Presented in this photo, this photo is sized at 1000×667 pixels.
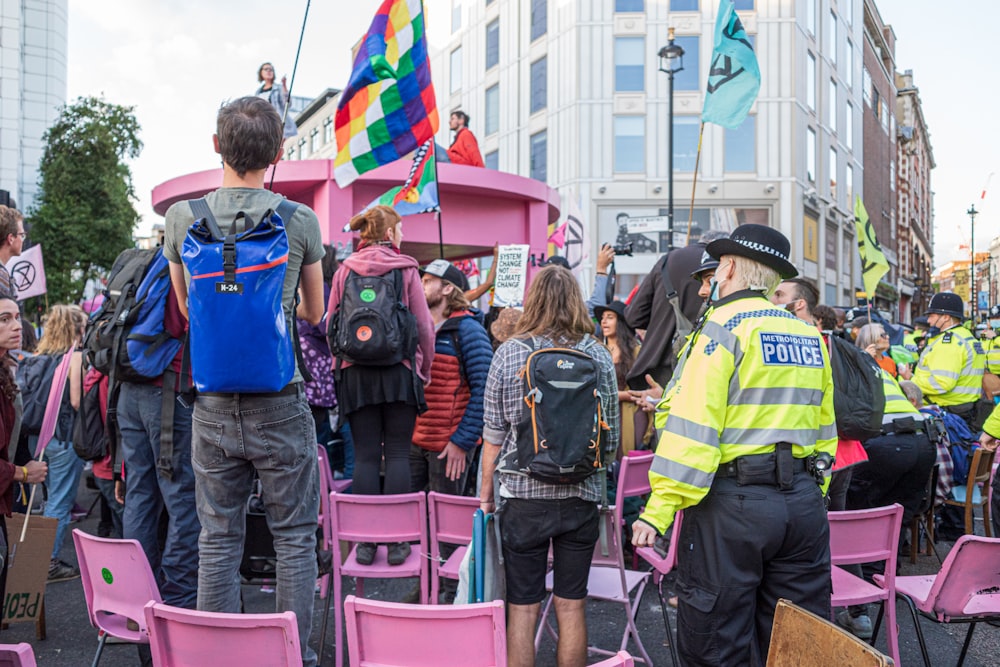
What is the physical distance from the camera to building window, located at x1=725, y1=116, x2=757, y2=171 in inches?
1134

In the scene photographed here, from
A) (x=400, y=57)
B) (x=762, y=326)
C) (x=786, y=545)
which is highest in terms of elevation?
(x=400, y=57)

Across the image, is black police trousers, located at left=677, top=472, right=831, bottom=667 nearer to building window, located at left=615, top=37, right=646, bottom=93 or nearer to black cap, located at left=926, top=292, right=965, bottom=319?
black cap, located at left=926, top=292, right=965, bottom=319

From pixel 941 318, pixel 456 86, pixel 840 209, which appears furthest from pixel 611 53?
pixel 941 318

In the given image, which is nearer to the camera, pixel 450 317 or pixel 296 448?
pixel 296 448

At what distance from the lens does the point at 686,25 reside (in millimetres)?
28906

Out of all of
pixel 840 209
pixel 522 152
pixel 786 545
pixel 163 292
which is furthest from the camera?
pixel 840 209

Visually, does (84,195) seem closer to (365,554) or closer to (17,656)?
(365,554)

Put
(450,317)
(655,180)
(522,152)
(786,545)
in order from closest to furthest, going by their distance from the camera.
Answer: (786,545) < (450,317) < (655,180) < (522,152)

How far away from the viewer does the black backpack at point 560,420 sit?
321 cm

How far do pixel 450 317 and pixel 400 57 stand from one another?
351cm

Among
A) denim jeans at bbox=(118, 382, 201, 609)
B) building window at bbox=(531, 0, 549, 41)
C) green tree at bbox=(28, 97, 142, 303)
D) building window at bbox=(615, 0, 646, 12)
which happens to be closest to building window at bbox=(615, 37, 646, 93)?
building window at bbox=(615, 0, 646, 12)

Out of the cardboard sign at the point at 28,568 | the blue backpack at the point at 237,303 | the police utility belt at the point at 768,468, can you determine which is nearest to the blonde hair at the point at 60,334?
the cardboard sign at the point at 28,568

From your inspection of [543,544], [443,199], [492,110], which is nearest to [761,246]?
[543,544]

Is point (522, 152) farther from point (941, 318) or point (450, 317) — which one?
point (450, 317)
